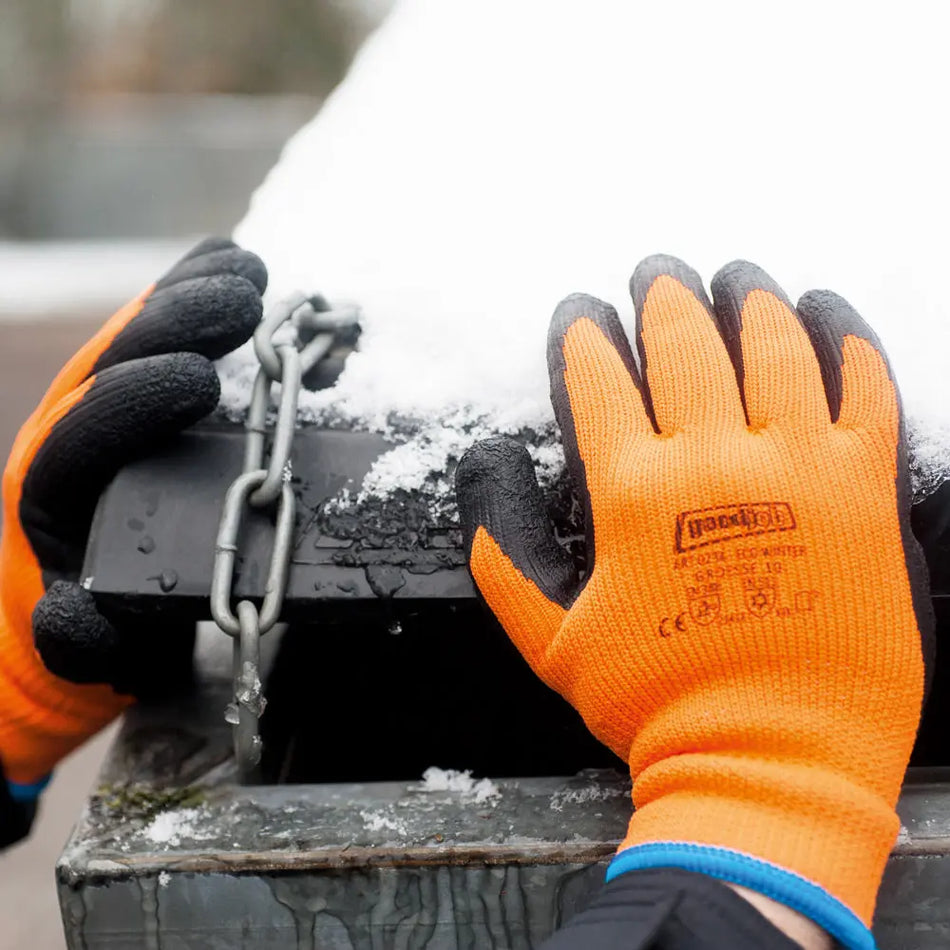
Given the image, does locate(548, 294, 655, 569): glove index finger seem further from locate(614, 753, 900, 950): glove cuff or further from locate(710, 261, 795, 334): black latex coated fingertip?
locate(614, 753, 900, 950): glove cuff

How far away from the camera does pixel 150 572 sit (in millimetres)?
897

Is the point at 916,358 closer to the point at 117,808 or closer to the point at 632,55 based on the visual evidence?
the point at 632,55

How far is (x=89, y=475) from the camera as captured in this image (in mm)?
958

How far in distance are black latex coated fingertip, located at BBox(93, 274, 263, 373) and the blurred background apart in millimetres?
1612

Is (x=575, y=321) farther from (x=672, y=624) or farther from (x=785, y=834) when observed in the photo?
(x=785, y=834)

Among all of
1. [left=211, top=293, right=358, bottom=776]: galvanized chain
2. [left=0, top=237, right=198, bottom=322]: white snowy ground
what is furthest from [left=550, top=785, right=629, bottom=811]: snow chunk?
[left=0, top=237, right=198, bottom=322]: white snowy ground

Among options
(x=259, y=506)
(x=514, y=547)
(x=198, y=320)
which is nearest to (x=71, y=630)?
(x=259, y=506)

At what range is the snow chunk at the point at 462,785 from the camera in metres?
0.95

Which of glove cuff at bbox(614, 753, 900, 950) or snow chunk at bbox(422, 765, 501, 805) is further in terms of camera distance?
snow chunk at bbox(422, 765, 501, 805)

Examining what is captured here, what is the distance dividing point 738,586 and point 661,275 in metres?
0.32

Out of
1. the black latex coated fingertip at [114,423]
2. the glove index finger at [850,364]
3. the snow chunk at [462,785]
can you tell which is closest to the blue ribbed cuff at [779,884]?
the snow chunk at [462,785]

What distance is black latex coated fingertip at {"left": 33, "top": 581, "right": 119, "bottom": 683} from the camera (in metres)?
0.90

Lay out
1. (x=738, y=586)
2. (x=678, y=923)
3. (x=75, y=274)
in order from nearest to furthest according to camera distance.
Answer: (x=678, y=923) → (x=738, y=586) → (x=75, y=274)

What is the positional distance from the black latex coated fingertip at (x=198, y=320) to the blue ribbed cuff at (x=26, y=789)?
57cm
